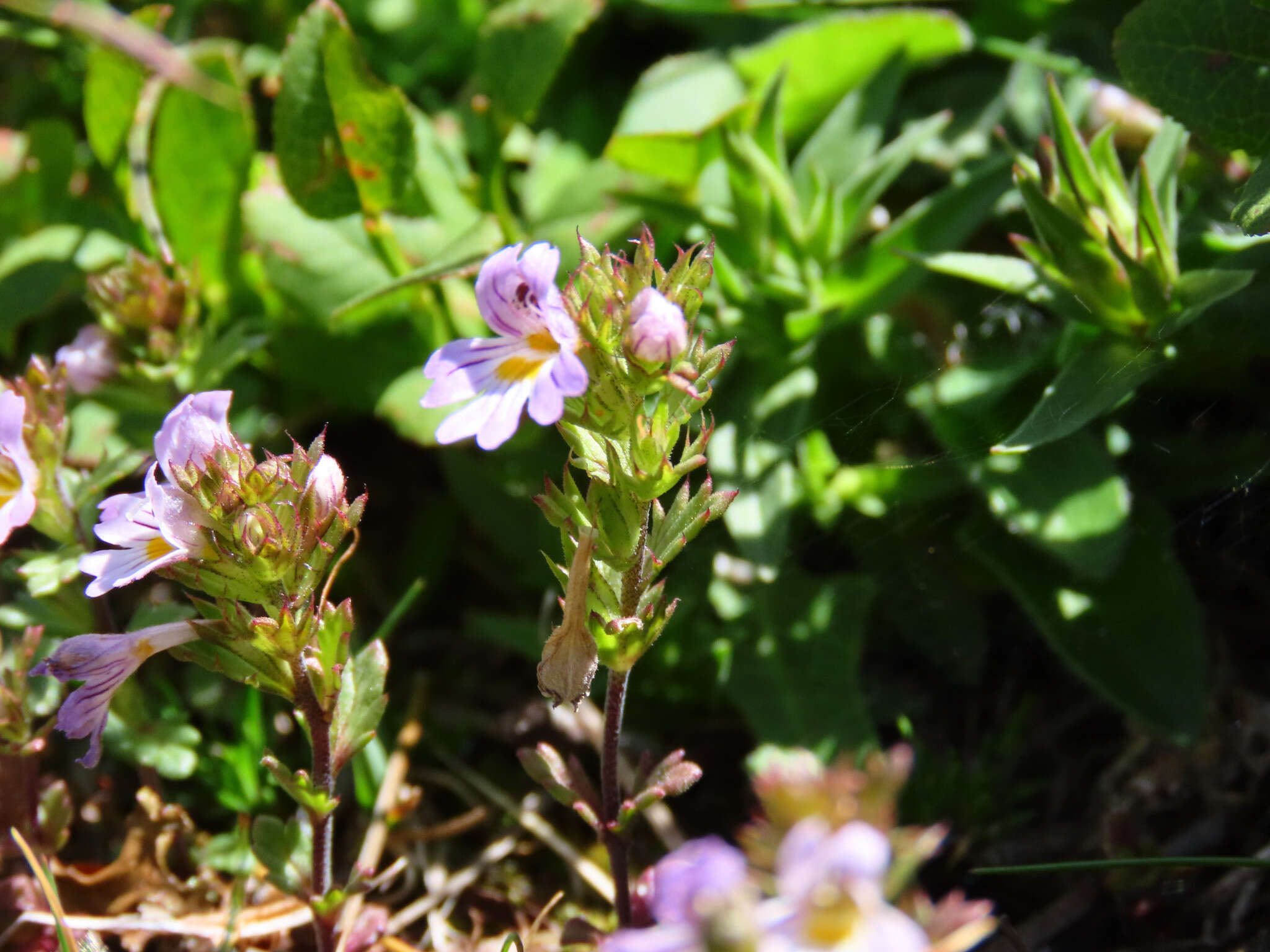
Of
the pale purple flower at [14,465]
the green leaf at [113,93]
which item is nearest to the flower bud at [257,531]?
the pale purple flower at [14,465]

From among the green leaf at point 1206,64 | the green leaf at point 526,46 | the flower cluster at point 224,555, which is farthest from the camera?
the green leaf at point 526,46

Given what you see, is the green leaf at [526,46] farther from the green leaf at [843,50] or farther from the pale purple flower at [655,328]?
the pale purple flower at [655,328]

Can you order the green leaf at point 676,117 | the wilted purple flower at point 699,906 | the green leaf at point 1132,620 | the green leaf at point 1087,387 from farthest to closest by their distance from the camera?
the green leaf at point 676,117, the green leaf at point 1132,620, the green leaf at point 1087,387, the wilted purple flower at point 699,906

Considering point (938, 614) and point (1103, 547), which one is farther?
point (938, 614)

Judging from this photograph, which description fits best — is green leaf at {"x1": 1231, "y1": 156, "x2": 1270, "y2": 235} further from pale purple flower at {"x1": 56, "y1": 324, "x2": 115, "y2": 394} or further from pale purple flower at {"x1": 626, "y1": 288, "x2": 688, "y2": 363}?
pale purple flower at {"x1": 56, "y1": 324, "x2": 115, "y2": 394}

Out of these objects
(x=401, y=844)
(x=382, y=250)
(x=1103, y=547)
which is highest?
(x=382, y=250)

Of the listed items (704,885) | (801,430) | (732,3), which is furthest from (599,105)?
(704,885)

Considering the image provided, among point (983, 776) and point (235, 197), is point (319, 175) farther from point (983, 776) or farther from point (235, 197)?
point (983, 776)

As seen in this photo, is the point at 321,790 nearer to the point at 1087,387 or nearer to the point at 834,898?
the point at 834,898
